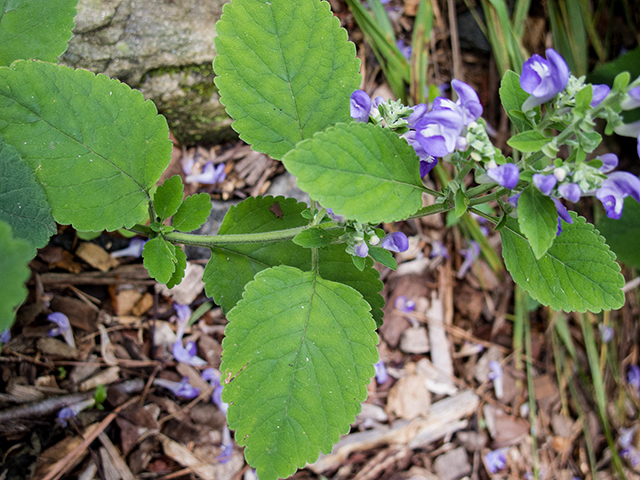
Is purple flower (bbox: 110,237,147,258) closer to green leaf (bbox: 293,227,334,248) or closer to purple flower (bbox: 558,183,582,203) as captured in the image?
green leaf (bbox: 293,227,334,248)

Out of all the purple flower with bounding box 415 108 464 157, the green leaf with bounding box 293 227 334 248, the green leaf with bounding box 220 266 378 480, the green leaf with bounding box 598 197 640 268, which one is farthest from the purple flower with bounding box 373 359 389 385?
the purple flower with bounding box 415 108 464 157

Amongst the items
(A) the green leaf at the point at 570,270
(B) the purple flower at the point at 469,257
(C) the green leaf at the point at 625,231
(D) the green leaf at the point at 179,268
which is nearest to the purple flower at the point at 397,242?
(A) the green leaf at the point at 570,270

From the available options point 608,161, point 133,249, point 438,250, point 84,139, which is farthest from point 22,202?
point 438,250

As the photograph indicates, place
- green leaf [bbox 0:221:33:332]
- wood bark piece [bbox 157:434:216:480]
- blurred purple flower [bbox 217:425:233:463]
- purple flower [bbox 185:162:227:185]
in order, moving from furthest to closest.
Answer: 1. purple flower [bbox 185:162:227:185]
2. blurred purple flower [bbox 217:425:233:463]
3. wood bark piece [bbox 157:434:216:480]
4. green leaf [bbox 0:221:33:332]

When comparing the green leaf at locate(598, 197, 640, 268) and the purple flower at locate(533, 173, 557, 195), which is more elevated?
the purple flower at locate(533, 173, 557, 195)

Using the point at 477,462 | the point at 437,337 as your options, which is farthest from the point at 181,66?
the point at 477,462

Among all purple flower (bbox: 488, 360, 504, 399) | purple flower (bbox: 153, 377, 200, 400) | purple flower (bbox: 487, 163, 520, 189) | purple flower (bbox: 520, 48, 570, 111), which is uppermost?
purple flower (bbox: 520, 48, 570, 111)

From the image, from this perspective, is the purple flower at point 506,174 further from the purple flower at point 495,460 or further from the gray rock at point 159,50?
the purple flower at point 495,460

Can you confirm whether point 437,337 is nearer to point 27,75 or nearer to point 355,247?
point 355,247
